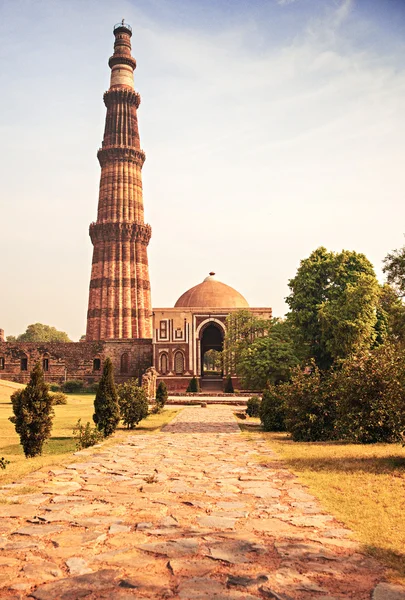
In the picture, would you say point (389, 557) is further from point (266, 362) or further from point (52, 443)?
point (266, 362)

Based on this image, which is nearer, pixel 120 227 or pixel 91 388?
pixel 91 388

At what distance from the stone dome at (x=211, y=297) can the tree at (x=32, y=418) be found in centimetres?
2911

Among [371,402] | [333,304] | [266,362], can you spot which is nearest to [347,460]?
[371,402]

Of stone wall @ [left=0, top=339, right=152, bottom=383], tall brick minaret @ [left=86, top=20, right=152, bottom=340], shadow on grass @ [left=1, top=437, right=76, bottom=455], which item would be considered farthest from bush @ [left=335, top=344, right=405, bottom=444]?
tall brick minaret @ [left=86, top=20, right=152, bottom=340]

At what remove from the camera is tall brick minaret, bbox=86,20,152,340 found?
42656 mm

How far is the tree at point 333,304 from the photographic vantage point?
16688 mm

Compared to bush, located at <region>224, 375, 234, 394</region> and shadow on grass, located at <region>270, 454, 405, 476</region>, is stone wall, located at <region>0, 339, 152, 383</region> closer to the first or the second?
bush, located at <region>224, 375, 234, 394</region>

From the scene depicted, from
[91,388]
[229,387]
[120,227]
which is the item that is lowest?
[91,388]

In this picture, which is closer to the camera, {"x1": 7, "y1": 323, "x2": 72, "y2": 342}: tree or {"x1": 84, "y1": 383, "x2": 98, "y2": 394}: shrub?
{"x1": 84, "y1": 383, "x2": 98, "y2": 394}: shrub

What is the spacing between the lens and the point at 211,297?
39.1m

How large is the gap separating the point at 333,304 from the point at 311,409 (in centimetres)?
746

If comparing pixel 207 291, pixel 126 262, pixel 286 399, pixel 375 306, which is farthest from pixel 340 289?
pixel 126 262

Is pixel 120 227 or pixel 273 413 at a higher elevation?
pixel 120 227

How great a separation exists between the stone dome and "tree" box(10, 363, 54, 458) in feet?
95.5
